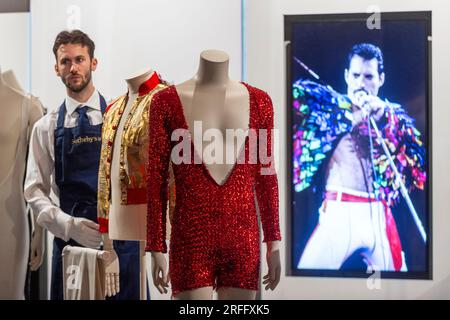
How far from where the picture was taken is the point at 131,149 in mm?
3277

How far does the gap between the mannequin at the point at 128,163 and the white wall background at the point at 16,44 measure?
0.82 m

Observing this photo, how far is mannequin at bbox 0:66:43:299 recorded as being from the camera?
3.99 meters

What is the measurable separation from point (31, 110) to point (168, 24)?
928 millimetres

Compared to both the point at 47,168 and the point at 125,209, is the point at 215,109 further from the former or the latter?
the point at 47,168

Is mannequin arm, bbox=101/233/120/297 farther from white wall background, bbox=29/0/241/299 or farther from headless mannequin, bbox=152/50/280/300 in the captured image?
headless mannequin, bbox=152/50/280/300

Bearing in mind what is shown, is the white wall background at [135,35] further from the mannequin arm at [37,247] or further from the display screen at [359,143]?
the display screen at [359,143]

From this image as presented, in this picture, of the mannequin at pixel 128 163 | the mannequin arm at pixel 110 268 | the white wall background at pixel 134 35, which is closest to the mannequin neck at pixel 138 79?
the mannequin at pixel 128 163

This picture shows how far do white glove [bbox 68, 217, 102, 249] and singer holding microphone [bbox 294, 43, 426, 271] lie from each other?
1.11 m

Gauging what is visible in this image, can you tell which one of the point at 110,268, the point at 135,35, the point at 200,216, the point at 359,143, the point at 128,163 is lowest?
the point at 110,268

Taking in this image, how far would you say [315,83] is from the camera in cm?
380

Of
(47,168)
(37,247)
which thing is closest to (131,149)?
(47,168)

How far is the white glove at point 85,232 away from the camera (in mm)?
3693

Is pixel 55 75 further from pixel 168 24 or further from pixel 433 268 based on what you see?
pixel 433 268

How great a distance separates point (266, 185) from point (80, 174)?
1224 millimetres
